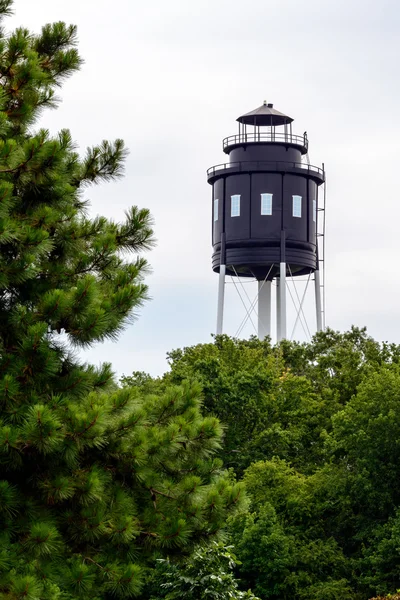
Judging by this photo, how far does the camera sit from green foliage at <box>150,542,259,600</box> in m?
20.1

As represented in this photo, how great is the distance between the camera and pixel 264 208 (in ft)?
153

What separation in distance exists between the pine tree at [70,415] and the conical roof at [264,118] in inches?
1295

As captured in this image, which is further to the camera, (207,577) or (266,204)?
(266,204)

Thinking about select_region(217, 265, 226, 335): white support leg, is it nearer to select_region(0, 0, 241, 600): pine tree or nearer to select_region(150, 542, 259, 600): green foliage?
select_region(150, 542, 259, 600): green foliage

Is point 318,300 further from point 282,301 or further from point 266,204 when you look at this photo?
point 266,204

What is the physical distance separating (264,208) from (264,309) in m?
4.22

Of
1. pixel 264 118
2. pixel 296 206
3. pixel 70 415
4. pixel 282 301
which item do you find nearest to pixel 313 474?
pixel 282 301

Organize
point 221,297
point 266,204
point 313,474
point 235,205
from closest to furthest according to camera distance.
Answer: point 313,474
point 266,204
point 235,205
point 221,297

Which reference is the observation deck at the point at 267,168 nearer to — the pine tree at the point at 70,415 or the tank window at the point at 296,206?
the tank window at the point at 296,206

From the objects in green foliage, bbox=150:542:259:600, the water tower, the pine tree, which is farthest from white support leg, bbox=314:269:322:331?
the pine tree

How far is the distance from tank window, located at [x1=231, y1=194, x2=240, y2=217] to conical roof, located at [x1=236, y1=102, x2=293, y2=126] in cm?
366

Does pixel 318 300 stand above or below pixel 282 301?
above

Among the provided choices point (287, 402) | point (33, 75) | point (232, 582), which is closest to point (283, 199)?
point (287, 402)

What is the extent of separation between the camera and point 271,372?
40094 millimetres
